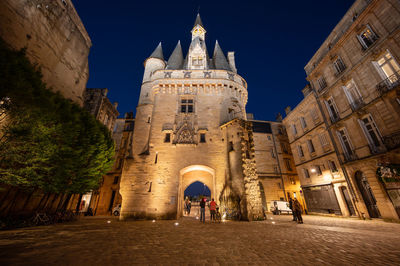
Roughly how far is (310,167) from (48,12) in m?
27.6

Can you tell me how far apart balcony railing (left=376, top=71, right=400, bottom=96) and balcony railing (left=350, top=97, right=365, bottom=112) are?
137cm

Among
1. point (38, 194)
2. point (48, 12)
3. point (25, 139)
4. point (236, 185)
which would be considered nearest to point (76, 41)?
point (48, 12)

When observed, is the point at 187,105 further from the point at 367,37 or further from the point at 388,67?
the point at 367,37

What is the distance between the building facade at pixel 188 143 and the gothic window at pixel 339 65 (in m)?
8.45

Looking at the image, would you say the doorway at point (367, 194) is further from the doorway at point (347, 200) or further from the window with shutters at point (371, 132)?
the window with shutters at point (371, 132)

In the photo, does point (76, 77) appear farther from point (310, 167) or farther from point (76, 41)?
point (310, 167)

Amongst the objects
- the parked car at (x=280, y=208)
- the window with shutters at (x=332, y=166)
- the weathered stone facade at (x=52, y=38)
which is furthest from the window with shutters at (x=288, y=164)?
the weathered stone facade at (x=52, y=38)

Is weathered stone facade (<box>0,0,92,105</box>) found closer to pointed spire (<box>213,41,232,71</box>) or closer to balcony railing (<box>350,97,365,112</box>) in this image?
pointed spire (<box>213,41,232,71</box>)

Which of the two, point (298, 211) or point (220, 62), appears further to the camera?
point (220, 62)

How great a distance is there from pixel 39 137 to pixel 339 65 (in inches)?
893

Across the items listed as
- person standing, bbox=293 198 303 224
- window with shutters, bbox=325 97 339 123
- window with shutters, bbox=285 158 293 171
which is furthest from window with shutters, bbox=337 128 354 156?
window with shutters, bbox=285 158 293 171

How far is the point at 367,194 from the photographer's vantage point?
11.8 meters

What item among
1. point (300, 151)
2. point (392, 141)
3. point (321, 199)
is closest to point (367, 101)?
point (392, 141)

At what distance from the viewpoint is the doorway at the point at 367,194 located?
37.3 feet
